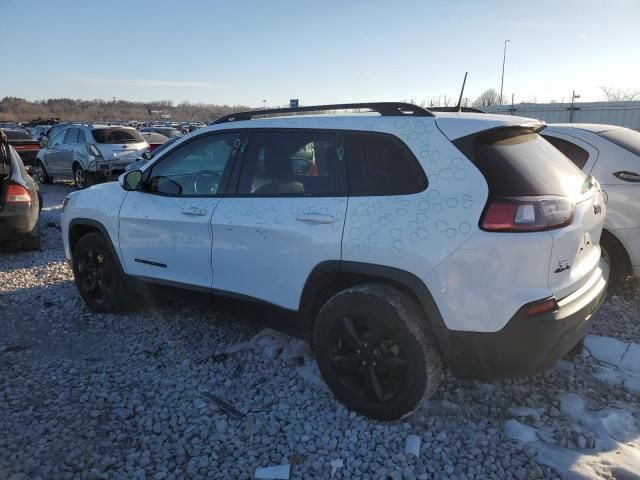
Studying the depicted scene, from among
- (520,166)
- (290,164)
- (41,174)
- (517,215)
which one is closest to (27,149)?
(41,174)

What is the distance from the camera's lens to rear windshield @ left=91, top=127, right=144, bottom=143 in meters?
13.1

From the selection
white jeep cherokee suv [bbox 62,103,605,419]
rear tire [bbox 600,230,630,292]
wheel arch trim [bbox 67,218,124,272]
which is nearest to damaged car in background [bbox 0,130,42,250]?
wheel arch trim [bbox 67,218,124,272]

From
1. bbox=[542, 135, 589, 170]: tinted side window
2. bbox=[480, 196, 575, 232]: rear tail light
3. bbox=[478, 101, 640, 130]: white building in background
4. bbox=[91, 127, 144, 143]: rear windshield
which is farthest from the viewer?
bbox=[478, 101, 640, 130]: white building in background

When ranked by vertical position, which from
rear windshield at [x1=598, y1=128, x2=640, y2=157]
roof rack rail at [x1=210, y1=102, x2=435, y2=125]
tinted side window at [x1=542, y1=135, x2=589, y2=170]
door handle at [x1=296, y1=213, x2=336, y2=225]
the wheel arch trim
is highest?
roof rack rail at [x1=210, y1=102, x2=435, y2=125]

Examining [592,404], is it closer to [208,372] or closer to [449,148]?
[449,148]

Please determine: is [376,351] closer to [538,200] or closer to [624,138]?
[538,200]

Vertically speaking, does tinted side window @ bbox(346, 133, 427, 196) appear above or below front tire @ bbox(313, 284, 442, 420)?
above

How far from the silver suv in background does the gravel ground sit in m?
9.23

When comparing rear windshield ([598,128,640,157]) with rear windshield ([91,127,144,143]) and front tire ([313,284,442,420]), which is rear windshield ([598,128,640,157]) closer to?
front tire ([313,284,442,420])

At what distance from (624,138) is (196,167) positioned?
3.93 m

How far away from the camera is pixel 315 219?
9.77 feet

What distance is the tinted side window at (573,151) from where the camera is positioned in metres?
4.69

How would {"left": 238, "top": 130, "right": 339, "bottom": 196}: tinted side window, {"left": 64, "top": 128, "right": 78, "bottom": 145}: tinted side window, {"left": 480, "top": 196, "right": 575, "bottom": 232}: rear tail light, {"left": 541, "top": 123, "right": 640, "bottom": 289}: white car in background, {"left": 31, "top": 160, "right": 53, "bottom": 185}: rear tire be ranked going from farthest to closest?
{"left": 31, "top": 160, "right": 53, "bottom": 185}: rear tire → {"left": 64, "top": 128, "right": 78, "bottom": 145}: tinted side window → {"left": 541, "top": 123, "right": 640, "bottom": 289}: white car in background → {"left": 238, "top": 130, "right": 339, "bottom": 196}: tinted side window → {"left": 480, "top": 196, "right": 575, "bottom": 232}: rear tail light

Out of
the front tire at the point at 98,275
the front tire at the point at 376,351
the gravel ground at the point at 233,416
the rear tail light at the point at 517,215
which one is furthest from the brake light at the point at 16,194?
the rear tail light at the point at 517,215
